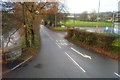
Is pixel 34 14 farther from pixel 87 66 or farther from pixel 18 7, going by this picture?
pixel 87 66

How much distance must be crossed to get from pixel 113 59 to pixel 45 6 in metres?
16.1

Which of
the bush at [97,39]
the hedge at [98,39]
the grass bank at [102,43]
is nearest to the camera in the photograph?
the grass bank at [102,43]

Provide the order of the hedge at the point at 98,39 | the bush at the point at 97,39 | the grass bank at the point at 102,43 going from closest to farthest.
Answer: the grass bank at the point at 102,43 → the hedge at the point at 98,39 → the bush at the point at 97,39

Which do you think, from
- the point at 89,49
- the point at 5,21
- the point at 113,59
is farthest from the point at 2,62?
the point at 89,49

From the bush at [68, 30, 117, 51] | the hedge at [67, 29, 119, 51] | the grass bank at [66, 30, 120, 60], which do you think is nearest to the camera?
the grass bank at [66, 30, 120, 60]

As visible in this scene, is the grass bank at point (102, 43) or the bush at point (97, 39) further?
the bush at point (97, 39)

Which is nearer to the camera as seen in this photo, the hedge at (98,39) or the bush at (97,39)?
the hedge at (98,39)

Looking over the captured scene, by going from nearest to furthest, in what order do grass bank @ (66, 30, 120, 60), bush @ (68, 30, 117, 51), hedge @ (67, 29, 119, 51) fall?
grass bank @ (66, 30, 120, 60) → hedge @ (67, 29, 119, 51) → bush @ (68, 30, 117, 51)

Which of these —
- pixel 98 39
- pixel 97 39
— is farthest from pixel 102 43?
pixel 97 39

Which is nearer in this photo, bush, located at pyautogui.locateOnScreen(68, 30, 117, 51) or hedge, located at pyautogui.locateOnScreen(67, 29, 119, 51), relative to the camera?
hedge, located at pyautogui.locateOnScreen(67, 29, 119, 51)

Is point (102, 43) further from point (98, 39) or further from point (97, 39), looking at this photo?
point (97, 39)

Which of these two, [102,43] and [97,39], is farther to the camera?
[97,39]

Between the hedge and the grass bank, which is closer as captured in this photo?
the grass bank

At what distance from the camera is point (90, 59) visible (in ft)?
73.9
